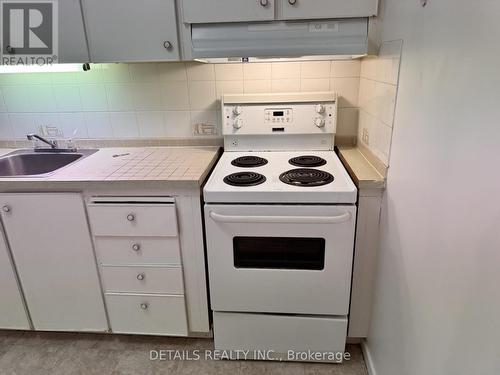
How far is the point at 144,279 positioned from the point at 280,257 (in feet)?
2.24

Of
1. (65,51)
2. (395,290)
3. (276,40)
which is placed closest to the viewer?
(395,290)

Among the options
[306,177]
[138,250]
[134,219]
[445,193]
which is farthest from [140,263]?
[445,193]

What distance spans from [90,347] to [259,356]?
93cm

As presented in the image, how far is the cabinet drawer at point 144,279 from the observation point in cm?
158

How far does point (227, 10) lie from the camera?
1430 millimetres

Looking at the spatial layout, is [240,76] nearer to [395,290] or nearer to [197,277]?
[197,277]

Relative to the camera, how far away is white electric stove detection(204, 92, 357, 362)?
1.37 metres

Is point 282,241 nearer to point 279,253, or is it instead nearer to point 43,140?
point 279,253

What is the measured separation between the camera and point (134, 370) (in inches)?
64.7

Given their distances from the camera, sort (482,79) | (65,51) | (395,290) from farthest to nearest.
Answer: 1. (65,51)
2. (395,290)
3. (482,79)

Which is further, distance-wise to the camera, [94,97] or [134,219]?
[94,97]

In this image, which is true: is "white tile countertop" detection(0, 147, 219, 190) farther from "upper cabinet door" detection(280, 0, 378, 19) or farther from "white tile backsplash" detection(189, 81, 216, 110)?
"upper cabinet door" detection(280, 0, 378, 19)

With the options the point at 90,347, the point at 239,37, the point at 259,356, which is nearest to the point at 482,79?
the point at 239,37

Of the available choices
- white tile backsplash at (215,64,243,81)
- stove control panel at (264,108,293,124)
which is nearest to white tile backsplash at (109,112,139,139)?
white tile backsplash at (215,64,243,81)
